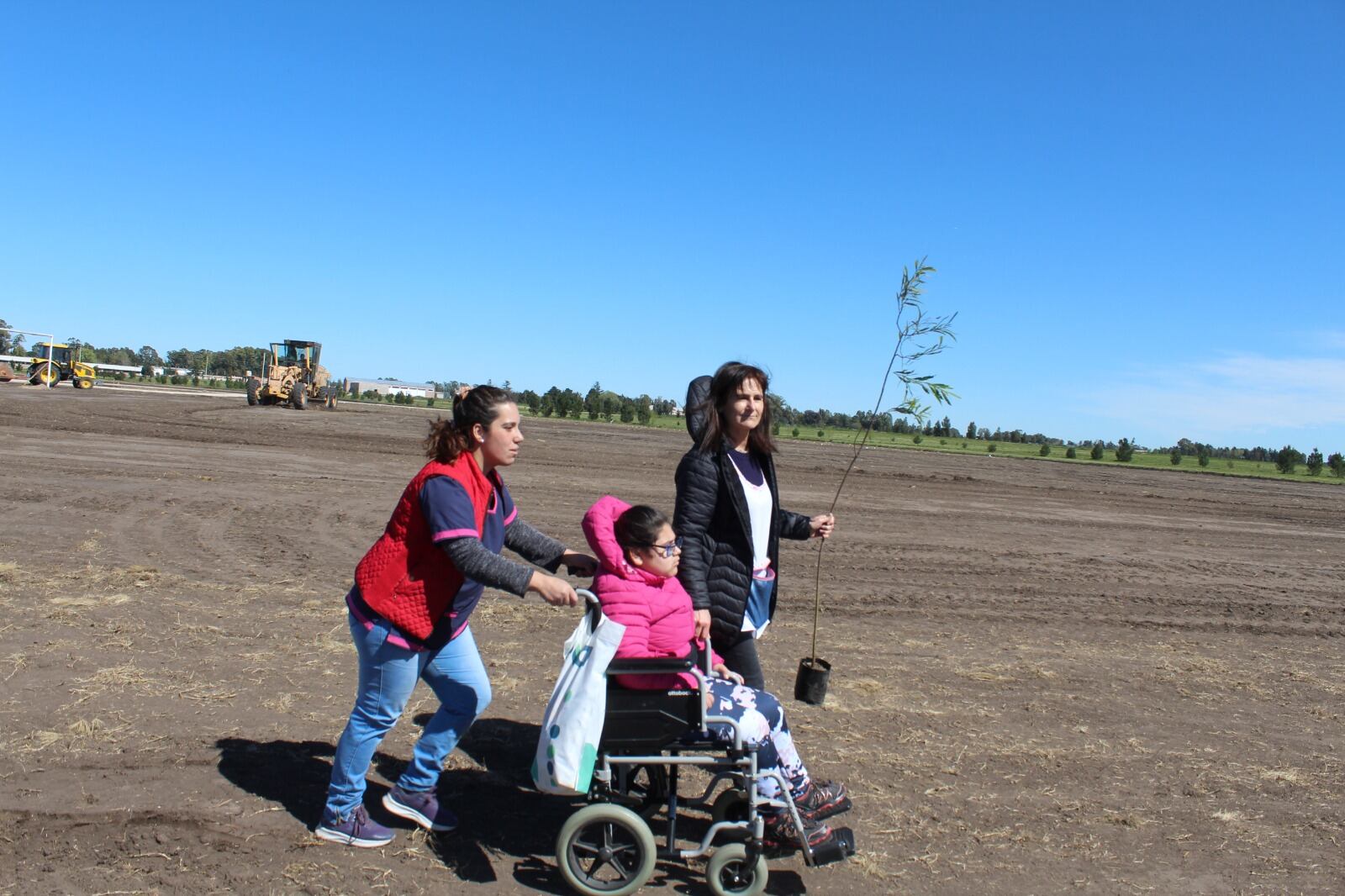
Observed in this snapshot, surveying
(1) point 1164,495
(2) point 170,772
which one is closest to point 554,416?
(1) point 1164,495

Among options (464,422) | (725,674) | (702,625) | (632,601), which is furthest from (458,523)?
(725,674)

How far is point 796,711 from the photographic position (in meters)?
5.78

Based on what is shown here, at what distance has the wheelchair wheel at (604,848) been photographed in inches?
136

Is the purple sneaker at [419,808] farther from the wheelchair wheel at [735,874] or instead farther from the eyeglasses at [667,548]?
the eyeglasses at [667,548]

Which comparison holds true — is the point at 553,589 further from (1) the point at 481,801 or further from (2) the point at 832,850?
(1) the point at 481,801

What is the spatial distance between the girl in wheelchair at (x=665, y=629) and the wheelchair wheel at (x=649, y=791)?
42 cm

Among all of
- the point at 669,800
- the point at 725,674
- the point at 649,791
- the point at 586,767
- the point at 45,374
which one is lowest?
the point at 649,791

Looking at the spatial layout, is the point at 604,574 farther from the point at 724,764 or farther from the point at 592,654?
the point at 724,764

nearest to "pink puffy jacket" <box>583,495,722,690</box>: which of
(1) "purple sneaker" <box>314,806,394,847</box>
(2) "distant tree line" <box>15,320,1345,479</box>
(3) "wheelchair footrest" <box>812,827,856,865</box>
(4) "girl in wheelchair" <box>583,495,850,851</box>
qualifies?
(4) "girl in wheelchair" <box>583,495,850,851</box>

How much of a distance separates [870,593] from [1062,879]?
5.82 metres

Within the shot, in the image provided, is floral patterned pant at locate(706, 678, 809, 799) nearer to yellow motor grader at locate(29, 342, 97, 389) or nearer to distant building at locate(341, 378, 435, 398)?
yellow motor grader at locate(29, 342, 97, 389)

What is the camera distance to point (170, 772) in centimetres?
426

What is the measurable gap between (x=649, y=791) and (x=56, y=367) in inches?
2145

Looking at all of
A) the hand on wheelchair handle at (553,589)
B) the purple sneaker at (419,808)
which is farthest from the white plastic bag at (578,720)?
the purple sneaker at (419,808)
